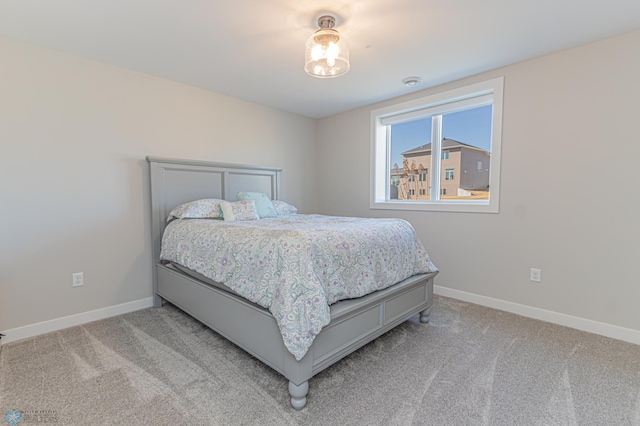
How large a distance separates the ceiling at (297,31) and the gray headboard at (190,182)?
0.90 meters

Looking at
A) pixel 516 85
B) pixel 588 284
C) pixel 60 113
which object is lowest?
pixel 588 284

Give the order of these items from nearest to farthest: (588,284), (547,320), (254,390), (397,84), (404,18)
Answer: (254,390) < (404,18) < (588,284) < (547,320) < (397,84)

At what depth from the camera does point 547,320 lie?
99.7 inches

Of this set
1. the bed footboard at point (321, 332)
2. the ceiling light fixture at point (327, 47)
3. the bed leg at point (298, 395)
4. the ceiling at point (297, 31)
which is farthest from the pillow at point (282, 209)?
the bed leg at point (298, 395)

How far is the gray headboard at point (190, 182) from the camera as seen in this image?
2850 millimetres

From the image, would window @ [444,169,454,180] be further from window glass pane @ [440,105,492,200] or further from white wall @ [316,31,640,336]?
white wall @ [316,31,640,336]

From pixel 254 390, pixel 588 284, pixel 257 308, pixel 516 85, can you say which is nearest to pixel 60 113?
pixel 257 308

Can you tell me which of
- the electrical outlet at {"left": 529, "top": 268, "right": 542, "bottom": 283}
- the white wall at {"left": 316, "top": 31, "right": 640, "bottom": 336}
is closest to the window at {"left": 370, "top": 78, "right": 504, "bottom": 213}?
the white wall at {"left": 316, "top": 31, "right": 640, "bottom": 336}

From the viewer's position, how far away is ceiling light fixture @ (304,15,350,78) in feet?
6.25

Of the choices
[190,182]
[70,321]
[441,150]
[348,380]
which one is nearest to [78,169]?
[190,182]

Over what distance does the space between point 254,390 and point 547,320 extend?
8.30 ft

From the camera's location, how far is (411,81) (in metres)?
2.98

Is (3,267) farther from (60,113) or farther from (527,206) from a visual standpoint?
(527,206)

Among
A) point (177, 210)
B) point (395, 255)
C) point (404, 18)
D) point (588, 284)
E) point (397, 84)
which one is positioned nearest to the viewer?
point (404, 18)
